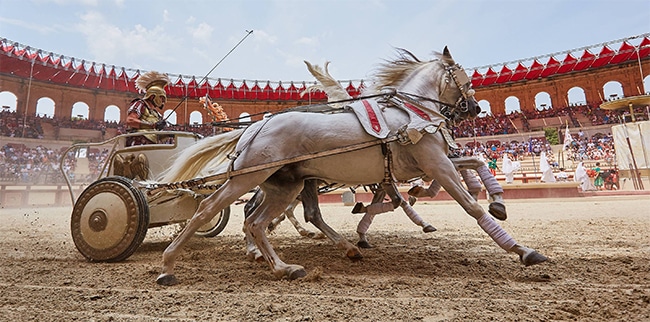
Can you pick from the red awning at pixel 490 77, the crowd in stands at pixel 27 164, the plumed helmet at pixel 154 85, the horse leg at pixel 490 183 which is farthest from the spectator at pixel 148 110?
the red awning at pixel 490 77

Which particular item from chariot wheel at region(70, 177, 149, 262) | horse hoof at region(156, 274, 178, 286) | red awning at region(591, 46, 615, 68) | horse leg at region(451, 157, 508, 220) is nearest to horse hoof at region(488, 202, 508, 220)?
horse leg at region(451, 157, 508, 220)

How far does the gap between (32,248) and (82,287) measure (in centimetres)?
248

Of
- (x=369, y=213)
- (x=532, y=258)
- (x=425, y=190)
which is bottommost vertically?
(x=532, y=258)

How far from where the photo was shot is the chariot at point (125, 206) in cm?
304

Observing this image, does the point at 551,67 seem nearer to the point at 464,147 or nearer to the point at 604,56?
the point at 604,56

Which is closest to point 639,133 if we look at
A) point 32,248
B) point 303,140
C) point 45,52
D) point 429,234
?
point 429,234

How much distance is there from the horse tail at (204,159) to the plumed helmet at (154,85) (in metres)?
1.70

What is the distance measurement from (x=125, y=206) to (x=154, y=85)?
6.37 ft

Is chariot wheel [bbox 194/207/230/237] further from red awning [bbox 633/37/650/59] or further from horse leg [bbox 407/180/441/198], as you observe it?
red awning [bbox 633/37/650/59]

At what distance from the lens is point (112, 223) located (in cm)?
305

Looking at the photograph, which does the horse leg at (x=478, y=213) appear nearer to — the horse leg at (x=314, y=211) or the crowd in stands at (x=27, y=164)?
the horse leg at (x=314, y=211)

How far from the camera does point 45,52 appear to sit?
24.3 m

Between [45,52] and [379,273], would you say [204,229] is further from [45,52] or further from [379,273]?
[45,52]

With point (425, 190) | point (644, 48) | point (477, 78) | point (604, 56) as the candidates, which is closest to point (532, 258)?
point (425, 190)
